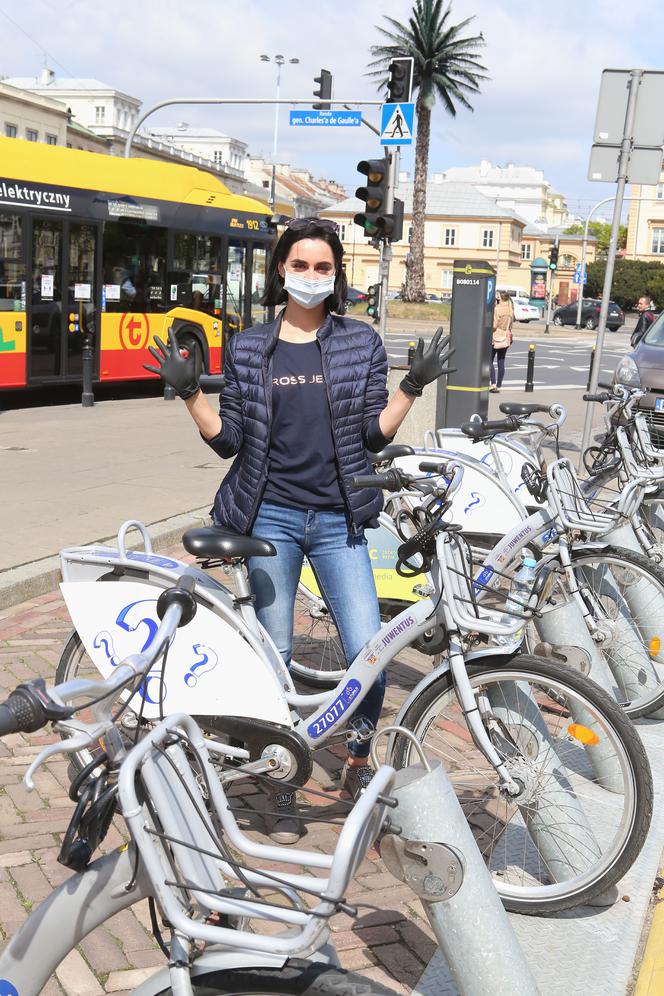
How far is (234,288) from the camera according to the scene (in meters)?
20.3

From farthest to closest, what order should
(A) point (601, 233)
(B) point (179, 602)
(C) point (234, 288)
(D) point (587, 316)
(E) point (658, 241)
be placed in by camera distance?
(A) point (601, 233), (E) point (658, 241), (D) point (587, 316), (C) point (234, 288), (B) point (179, 602)

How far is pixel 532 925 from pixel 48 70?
10704 centimetres

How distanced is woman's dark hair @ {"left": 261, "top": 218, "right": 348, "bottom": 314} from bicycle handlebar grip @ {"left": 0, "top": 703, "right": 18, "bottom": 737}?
2444mm

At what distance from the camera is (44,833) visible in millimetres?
3926

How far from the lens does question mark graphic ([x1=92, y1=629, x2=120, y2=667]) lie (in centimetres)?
374

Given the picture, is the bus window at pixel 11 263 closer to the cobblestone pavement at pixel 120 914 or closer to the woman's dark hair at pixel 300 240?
the cobblestone pavement at pixel 120 914

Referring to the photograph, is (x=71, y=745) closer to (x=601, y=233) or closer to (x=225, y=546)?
(x=225, y=546)

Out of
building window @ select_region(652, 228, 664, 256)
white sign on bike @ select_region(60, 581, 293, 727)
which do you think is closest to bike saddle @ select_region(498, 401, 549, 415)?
white sign on bike @ select_region(60, 581, 293, 727)

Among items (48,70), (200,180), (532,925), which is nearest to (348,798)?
(532,925)

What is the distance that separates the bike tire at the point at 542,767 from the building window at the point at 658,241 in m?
106

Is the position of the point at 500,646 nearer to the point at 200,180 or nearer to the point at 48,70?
the point at 200,180

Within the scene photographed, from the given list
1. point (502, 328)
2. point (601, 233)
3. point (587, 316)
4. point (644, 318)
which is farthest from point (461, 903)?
point (601, 233)

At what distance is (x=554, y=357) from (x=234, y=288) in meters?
18.7

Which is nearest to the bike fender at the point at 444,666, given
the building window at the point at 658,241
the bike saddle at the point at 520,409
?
the bike saddle at the point at 520,409
